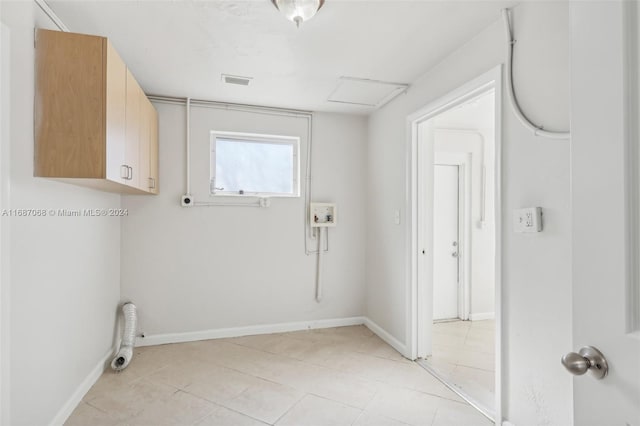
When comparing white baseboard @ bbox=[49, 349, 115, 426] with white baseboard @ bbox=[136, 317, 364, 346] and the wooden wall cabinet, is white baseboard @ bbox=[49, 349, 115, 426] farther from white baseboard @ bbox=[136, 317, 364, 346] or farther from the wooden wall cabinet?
the wooden wall cabinet

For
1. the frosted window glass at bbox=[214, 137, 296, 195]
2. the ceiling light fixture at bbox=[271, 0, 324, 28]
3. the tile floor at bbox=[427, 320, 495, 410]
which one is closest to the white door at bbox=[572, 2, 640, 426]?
the ceiling light fixture at bbox=[271, 0, 324, 28]

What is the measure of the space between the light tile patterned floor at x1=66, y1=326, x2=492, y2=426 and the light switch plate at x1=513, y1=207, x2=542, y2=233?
121 centimetres

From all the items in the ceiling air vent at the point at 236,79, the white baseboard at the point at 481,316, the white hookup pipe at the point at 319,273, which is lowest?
the white baseboard at the point at 481,316

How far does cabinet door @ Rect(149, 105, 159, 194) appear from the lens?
289 cm

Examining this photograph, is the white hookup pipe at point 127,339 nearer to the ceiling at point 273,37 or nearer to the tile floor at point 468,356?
the ceiling at point 273,37

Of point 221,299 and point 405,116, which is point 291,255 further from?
point 405,116

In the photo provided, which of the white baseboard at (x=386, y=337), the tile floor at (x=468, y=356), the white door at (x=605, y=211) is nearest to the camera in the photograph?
the white door at (x=605, y=211)

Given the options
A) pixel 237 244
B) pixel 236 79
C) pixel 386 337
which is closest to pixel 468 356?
pixel 386 337

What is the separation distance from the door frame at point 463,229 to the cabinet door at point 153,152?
3.06 meters

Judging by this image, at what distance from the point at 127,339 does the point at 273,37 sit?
2700 mm

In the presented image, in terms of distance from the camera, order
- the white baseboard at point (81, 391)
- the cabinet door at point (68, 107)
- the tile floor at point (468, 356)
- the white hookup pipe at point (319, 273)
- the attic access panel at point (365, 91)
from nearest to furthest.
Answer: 1. the cabinet door at point (68, 107)
2. the white baseboard at point (81, 391)
3. the tile floor at point (468, 356)
4. the attic access panel at point (365, 91)
5. the white hookup pipe at point (319, 273)

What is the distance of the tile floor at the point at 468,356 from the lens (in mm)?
2420

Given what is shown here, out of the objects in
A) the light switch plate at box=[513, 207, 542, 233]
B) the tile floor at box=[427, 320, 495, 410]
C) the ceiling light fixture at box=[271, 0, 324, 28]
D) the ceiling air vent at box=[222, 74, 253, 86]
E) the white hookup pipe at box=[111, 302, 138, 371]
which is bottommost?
the tile floor at box=[427, 320, 495, 410]

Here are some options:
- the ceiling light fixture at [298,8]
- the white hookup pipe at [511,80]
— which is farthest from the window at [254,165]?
the white hookup pipe at [511,80]
